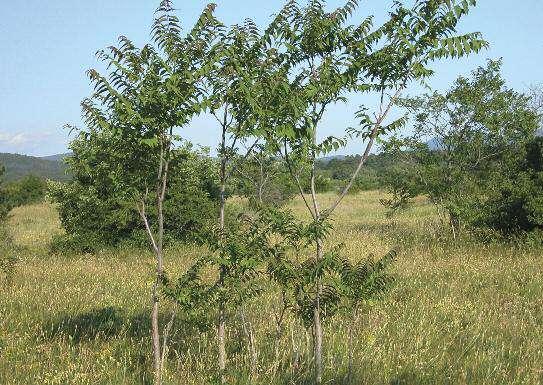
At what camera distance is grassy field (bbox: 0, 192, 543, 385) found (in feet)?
18.7

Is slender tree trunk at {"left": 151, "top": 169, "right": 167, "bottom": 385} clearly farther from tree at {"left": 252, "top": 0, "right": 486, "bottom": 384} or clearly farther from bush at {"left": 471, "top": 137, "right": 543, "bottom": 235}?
bush at {"left": 471, "top": 137, "right": 543, "bottom": 235}

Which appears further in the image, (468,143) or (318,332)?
(468,143)

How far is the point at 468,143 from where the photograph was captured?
15.3 meters

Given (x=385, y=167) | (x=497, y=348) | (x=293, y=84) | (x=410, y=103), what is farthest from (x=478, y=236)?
(x=293, y=84)

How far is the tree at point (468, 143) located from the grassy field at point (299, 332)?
12.2ft

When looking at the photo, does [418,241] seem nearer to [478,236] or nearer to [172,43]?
[478,236]

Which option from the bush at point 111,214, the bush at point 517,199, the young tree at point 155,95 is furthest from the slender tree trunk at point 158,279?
the bush at point 517,199

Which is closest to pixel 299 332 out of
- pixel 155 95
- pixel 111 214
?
pixel 155 95

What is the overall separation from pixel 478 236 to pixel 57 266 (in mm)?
12740

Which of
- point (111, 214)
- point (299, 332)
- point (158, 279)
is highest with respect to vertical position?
point (111, 214)

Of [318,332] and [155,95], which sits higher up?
[155,95]

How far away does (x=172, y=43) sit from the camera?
16.6ft

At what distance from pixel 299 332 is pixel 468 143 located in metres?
11.1

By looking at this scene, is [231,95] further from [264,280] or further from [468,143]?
[468,143]
